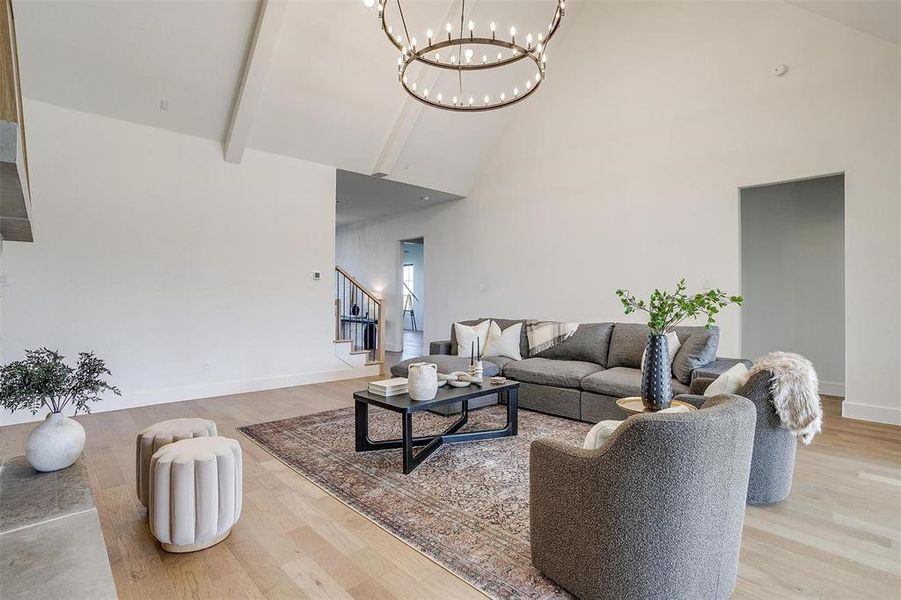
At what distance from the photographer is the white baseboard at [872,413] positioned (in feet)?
12.5

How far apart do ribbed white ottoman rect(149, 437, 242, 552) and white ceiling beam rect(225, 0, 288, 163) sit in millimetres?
3825

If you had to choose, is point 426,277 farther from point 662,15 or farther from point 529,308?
point 662,15

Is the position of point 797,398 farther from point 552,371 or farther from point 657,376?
point 552,371

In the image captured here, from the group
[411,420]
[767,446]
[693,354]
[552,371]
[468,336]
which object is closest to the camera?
[767,446]

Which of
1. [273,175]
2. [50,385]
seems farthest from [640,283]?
[50,385]

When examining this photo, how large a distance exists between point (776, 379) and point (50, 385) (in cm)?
360

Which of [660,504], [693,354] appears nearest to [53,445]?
[660,504]

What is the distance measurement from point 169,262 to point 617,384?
480 centimetres

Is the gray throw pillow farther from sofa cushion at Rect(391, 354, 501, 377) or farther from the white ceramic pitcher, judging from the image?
the white ceramic pitcher

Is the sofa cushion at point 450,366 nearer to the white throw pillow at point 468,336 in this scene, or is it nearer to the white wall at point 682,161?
the white throw pillow at point 468,336

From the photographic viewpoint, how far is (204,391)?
16.1ft

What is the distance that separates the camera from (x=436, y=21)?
487 cm

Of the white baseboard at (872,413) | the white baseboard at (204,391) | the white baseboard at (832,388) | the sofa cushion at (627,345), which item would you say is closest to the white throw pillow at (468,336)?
the sofa cushion at (627,345)

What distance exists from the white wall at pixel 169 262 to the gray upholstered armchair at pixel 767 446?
4.94 m
